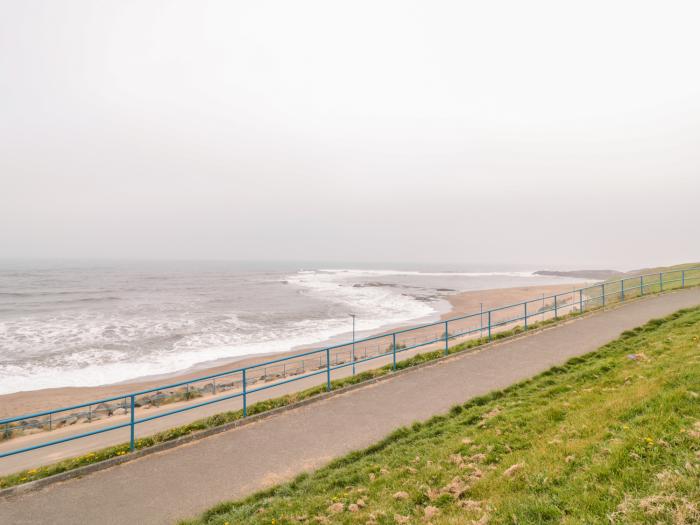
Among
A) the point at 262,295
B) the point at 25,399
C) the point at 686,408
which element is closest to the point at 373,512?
the point at 686,408

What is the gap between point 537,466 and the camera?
4309 millimetres

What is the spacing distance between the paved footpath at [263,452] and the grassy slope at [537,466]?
0.54 m

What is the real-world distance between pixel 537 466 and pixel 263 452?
462 centimetres

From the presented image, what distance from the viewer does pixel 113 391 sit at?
728 inches

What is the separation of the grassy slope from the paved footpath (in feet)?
1.77

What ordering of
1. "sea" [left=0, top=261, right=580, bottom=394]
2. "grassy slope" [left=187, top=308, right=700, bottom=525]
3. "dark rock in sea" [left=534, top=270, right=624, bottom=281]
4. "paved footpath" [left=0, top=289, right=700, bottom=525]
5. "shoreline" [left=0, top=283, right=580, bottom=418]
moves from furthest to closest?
1. "dark rock in sea" [left=534, top=270, right=624, bottom=281]
2. "sea" [left=0, top=261, right=580, bottom=394]
3. "shoreline" [left=0, top=283, right=580, bottom=418]
4. "paved footpath" [left=0, top=289, right=700, bottom=525]
5. "grassy slope" [left=187, top=308, right=700, bottom=525]

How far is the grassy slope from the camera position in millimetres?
3332

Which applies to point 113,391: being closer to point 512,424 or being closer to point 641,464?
point 512,424

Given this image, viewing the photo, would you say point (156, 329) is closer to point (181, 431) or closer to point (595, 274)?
point (181, 431)

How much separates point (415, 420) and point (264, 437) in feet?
10.2

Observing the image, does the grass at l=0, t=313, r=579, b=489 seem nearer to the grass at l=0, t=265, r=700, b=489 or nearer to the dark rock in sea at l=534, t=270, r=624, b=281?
the grass at l=0, t=265, r=700, b=489

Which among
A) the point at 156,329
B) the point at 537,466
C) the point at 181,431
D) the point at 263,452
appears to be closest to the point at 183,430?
the point at 181,431

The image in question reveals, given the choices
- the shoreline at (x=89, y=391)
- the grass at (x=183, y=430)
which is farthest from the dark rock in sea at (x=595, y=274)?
the grass at (x=183, y=430)

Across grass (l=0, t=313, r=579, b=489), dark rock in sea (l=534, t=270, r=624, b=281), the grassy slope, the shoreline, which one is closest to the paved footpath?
grass (l=0, t=313, r=579, b=489)
